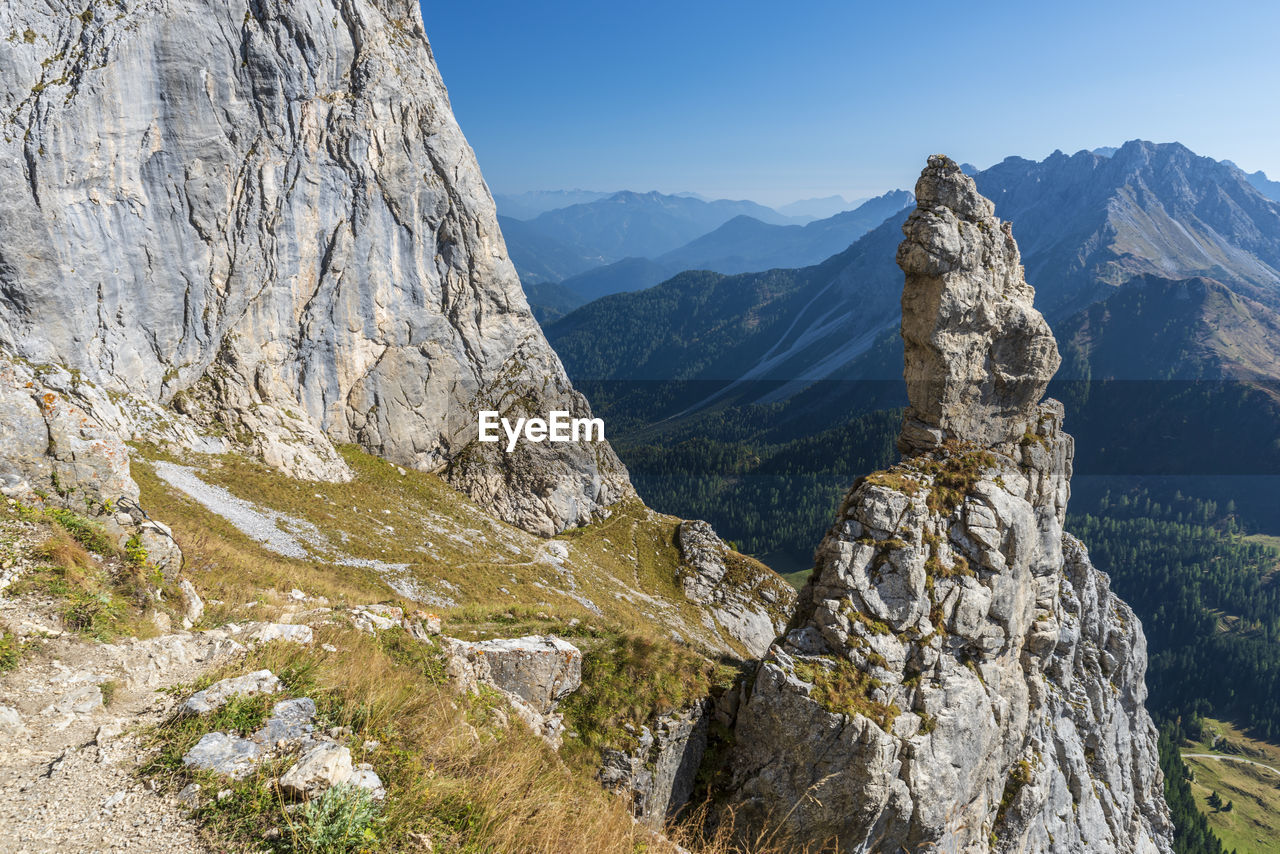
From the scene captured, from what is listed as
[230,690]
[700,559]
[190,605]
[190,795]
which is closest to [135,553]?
[190,605]

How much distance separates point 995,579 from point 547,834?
22718 millimetres

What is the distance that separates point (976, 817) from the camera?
2419cm

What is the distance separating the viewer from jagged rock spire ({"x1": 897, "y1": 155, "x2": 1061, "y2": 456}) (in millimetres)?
29344

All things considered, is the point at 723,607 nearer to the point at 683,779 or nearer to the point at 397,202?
the point at 683,779

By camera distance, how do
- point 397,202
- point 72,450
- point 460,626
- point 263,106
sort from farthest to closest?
1. point 397,202
2. point 263,106
3. point 460,626
4. point 72,450

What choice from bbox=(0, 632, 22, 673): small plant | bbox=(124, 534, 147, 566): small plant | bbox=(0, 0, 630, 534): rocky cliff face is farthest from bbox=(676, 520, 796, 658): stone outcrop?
bbox=(0, 632, 22, 673): small plant

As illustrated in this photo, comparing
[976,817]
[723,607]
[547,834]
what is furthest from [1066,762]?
[547,834]

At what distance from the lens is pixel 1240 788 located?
421 ft

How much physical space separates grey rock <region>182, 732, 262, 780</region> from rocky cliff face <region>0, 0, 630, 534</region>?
38.7m

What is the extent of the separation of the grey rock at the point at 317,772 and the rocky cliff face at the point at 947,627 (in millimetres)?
9407

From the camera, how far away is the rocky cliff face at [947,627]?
66.1 ft

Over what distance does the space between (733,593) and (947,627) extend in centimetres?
3258

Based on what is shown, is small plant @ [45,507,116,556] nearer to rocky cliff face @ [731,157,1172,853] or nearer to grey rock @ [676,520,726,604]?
rocky cliff face @ [731,157,1172,853]

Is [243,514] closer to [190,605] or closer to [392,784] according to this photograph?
[190,605]
